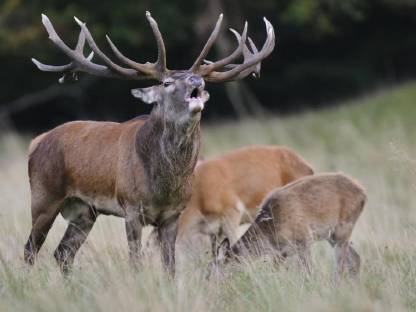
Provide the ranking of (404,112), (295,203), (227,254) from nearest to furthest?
(227,254)
(295,203)
(404,112)

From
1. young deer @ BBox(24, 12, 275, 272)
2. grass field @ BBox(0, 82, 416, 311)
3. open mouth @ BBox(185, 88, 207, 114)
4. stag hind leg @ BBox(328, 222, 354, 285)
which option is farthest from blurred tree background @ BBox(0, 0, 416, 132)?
open mouth @ BBox(185, 88, 207, 114)

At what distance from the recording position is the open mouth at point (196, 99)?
6.88 meters

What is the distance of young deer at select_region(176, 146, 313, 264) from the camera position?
34.5ft

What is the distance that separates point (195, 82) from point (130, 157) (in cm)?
100

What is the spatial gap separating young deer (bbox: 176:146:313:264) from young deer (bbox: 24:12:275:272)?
7.61 feet

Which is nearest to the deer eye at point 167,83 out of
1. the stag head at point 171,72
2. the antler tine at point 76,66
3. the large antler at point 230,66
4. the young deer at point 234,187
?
the stag head at point 171,72

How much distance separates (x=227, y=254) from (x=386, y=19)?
18976 millimetres

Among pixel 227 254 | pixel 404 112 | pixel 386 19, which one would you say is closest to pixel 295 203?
pixel 227 254

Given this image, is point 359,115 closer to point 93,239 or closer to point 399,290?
point 93,239

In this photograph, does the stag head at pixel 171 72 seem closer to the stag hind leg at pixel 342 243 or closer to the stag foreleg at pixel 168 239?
the stag foreleg at pixel 168 239

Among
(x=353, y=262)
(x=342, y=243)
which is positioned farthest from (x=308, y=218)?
(x=353, y=262)

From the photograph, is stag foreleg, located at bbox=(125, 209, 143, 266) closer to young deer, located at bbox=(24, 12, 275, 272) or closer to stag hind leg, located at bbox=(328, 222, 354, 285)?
young deer, located at bbox=(24, 12, 275, 272)

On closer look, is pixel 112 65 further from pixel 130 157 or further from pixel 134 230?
pixel 134 230

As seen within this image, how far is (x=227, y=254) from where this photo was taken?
26.8 ft
